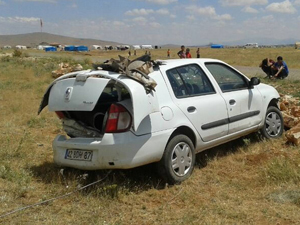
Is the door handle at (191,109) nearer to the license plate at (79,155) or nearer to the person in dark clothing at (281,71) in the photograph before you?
the license plate at (79,155)

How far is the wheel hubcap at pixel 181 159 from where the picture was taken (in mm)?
4406

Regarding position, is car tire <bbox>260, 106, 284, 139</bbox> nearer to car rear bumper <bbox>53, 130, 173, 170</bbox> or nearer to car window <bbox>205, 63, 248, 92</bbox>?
car window <bbox>205, 63, 248, 92</bbox>

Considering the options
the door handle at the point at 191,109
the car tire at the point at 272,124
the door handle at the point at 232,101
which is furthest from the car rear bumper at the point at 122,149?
the car tire at the point at 272,124

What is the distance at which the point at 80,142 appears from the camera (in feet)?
14.0

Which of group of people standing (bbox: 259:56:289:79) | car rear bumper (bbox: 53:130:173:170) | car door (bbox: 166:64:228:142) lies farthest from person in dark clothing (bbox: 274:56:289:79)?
car rear bumper (bbox: 53:130:173:170)

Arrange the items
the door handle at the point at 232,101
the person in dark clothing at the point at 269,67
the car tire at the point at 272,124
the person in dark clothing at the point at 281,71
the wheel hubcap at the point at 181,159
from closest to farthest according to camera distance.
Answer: the wheel hubcap at the point at 181,159 → the door handle at the point at 232,101 → the car tire at the point at 272,124 → the person in dark clothing at the point at 281,71 → the person in dark clothing at the point at 269,67

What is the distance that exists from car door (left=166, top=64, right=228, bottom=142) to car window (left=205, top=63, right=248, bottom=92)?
0.84 ft

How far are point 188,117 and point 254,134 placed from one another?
7.28 feet

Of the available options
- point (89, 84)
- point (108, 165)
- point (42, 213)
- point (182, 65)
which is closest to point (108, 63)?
point (89, 84)

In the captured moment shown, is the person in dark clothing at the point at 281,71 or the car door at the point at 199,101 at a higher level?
the car door at the point at 199,101

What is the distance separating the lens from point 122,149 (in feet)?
13.0

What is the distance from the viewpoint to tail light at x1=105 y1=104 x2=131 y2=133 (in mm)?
4043

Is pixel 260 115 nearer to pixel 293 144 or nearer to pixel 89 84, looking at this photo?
pixel 293 144

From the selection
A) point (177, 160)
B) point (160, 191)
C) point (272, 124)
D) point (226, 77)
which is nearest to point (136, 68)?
point (177, 160)
